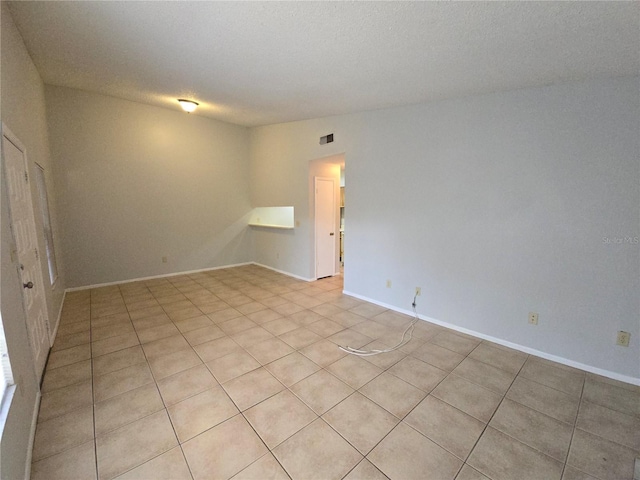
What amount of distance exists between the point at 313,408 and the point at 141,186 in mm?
4897

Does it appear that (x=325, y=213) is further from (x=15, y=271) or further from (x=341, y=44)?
(x=15, y=271)

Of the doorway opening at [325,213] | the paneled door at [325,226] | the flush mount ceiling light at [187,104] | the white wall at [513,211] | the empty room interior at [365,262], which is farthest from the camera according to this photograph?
the paneled door at [325,226]

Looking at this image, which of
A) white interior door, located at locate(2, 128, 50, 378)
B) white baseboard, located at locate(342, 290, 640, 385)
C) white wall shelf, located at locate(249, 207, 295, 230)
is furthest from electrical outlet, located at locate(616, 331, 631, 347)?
white wall shelf, located at locate(249, 207, 295, 230)

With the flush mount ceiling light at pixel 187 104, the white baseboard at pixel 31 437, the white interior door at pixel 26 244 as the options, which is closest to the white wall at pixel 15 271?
the white baseboard at pixel 31 437

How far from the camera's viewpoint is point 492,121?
2768 mm

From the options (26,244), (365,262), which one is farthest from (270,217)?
(26,244)

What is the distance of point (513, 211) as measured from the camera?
2.72m

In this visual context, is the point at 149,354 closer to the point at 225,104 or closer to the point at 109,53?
the point at 109,53

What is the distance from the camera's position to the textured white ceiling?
1.69m

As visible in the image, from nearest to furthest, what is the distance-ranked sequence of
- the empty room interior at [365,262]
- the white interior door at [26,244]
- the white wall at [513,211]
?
the empty room interior at [365,262] < the white interior door at [26,244] < the white wall at [513,211]

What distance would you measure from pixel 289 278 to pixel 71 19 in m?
4.34

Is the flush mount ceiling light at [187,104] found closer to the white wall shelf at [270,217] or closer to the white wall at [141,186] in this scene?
the white wall at [141,186]

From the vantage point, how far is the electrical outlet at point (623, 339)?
2.27 metres

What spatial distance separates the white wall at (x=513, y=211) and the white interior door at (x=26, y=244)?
359 centimetres
